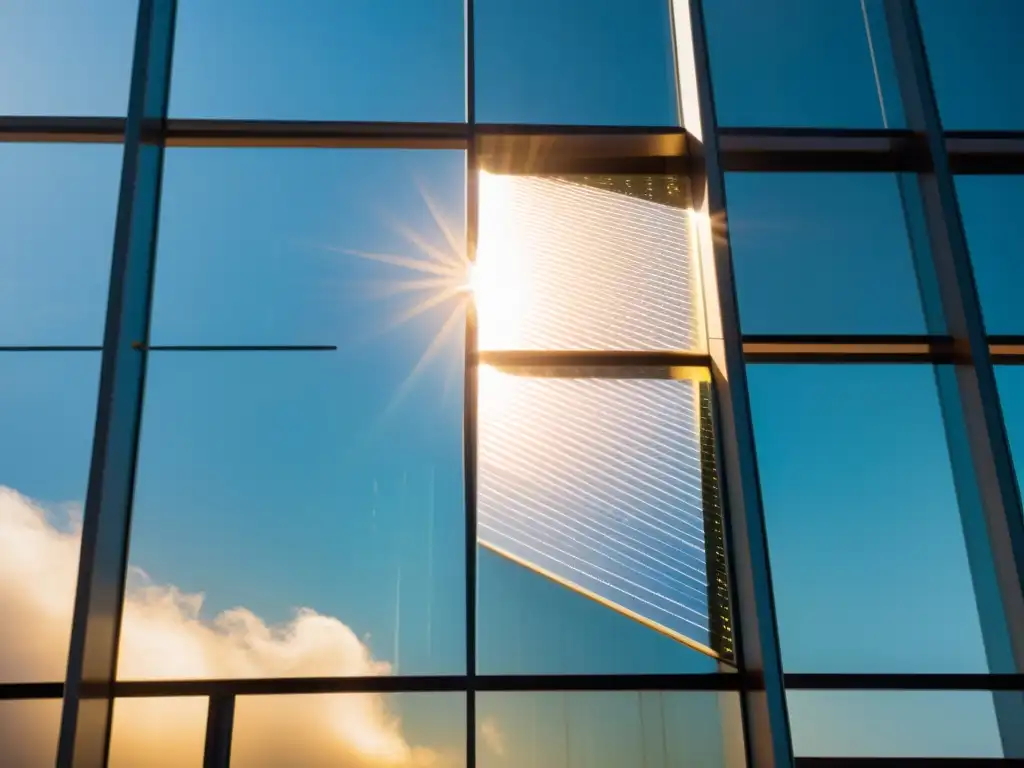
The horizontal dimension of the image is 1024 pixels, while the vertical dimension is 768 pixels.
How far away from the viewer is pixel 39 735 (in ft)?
10.1

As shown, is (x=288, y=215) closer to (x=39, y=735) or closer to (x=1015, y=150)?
(x=39, y=735)

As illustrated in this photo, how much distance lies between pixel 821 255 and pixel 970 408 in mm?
860

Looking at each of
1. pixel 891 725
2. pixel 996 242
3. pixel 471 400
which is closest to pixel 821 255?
pixel 996 242

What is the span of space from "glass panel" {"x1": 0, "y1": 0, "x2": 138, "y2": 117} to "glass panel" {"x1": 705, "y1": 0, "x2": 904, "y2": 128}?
2649mm

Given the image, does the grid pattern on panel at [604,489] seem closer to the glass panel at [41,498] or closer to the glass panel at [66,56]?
the glass panel at [41,498]

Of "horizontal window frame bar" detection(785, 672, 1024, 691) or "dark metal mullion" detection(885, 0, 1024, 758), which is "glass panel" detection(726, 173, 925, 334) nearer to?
"dark metal mullion" detection(885, 0, 1024, 758)

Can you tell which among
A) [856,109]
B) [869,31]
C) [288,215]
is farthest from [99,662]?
[869,31]

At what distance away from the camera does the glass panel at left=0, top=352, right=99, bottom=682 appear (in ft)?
10.6

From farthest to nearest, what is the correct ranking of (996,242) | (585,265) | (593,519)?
(996,242) < (585,265) < (593,519)

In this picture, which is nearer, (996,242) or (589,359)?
(589,359)

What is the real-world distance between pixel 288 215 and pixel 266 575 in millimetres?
1472

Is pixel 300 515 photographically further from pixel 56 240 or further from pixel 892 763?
pixel 892 763

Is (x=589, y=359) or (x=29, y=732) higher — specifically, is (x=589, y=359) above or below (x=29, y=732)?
above

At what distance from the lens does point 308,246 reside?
3.82 meters
